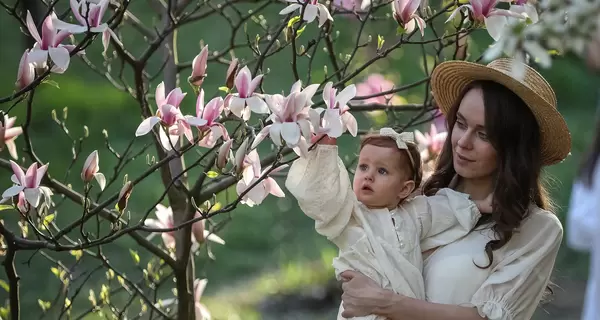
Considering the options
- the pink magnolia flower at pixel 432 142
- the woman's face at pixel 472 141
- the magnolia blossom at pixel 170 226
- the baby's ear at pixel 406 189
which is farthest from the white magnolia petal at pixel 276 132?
the pink magnolia flower at pixel 432 142

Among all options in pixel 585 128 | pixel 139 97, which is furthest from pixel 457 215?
pixel 585 128

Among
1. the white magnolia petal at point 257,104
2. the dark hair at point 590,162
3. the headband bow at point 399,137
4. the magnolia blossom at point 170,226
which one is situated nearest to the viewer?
the dark hair at point 590,162

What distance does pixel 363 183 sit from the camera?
1948 mm

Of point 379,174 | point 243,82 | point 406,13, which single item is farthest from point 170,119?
point 406,13

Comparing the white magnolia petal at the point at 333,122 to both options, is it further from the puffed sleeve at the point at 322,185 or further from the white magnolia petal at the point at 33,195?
the white magnolia petal at the point at 33,195

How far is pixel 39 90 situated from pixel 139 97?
481 cm

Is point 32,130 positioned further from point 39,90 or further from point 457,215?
point 457,215

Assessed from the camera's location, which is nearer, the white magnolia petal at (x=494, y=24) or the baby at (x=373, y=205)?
the baby at (x=373, y=205)

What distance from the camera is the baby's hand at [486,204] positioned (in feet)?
6.83

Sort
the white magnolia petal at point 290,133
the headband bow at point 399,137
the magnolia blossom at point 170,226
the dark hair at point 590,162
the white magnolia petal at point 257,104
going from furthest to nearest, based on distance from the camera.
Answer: the magnolia blossom at point 170,226 < the headband bow at point 399,137 < the white magnolia petal at point 257,104 < the white magnolia petal at point 290,133 < the dark hair at point 590,162

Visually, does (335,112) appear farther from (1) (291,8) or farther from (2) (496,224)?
(2) (496,224)

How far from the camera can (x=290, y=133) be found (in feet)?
5.64

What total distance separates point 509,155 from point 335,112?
0.45m

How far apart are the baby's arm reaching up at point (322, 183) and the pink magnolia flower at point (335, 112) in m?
0.05
